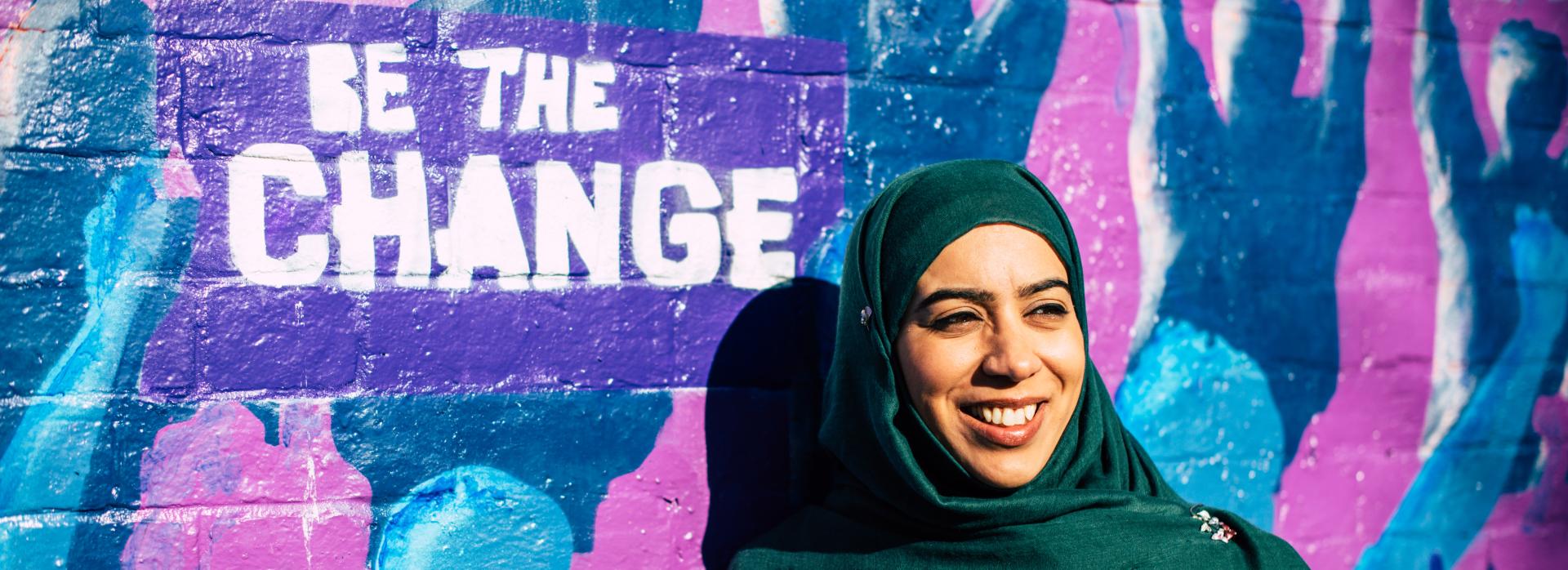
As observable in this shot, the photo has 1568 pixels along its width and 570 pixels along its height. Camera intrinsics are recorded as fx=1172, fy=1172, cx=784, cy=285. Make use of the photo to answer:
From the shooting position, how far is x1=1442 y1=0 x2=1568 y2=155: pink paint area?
322 centimetres

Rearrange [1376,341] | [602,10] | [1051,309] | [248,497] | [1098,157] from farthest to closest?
[1376,341]
[1098,157]
[602,10]
[248,497]
[1051,309]

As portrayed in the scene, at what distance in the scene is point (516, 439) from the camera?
8.07 ft

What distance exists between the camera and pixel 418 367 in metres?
2.39

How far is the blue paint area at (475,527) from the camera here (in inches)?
94.1

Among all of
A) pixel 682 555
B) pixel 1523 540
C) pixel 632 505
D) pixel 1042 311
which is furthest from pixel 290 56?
pixel 1523 540

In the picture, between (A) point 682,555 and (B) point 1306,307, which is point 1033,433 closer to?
(A) point 682,555

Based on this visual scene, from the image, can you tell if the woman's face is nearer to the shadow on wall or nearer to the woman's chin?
the woman's chin

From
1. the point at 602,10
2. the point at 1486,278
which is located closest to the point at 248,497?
the point at 602,10

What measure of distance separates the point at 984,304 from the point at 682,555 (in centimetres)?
94

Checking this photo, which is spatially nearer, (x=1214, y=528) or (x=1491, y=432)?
(x=1214, y=528)

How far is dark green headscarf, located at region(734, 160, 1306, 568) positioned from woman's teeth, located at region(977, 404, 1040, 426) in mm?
106

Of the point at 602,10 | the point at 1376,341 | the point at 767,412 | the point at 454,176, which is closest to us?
the point at 454,176

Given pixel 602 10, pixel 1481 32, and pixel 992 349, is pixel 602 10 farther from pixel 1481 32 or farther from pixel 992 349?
pixel 1481 32

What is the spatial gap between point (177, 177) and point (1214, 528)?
2104mm
